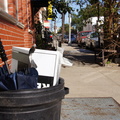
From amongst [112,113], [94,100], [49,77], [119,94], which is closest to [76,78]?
[119,94]

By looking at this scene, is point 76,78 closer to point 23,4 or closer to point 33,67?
point 23,4

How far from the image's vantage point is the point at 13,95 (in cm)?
152

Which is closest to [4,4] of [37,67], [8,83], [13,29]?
[13,29]

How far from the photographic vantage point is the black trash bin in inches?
59.6

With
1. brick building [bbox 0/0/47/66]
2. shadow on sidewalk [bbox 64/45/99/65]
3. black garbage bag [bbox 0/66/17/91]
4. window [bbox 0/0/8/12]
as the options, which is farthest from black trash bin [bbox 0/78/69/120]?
shadow on sidewalk [bbox 64/45/99/65]

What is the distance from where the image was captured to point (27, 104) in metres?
1.53

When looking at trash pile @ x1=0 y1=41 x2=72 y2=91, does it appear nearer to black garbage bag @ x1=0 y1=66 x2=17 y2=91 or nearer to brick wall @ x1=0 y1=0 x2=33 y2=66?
black garbage bag @ x1=0 y1=66 x2=17 y2=91

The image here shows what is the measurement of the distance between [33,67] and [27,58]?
13 cm

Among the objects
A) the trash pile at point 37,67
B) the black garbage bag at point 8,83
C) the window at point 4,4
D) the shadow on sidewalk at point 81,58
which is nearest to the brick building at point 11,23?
the window at point 4,4

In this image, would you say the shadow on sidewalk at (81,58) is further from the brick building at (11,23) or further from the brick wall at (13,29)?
the brick wall at (13,29)

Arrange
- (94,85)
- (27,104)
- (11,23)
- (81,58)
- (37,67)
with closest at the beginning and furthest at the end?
1. (27,104)
2. (37,67)
3. (11,23)
4. (94,85)
5. (81,58)

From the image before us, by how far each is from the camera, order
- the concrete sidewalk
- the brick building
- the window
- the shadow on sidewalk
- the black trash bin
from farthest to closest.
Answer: the shadow on sidewalk → the concrete sidewalk → the window → the brick building → the black trash bin

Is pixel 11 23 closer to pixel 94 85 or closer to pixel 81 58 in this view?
pixel 94 85

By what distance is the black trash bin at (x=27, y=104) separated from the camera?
1.51 m
